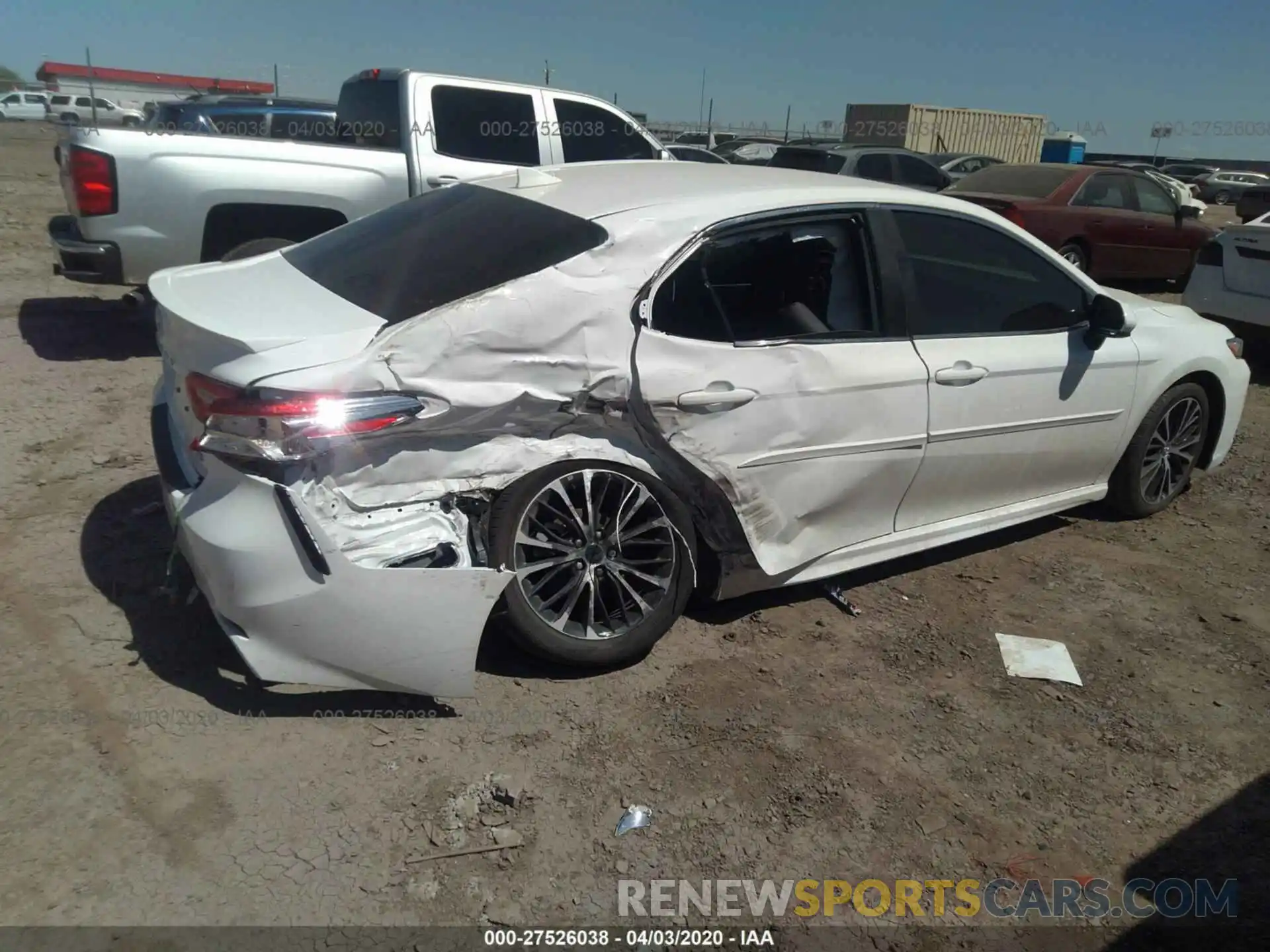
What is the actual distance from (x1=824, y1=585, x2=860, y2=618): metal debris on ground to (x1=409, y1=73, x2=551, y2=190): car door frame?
4.36 metres

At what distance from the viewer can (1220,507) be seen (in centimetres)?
519

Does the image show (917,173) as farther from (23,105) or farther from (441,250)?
(23,105)

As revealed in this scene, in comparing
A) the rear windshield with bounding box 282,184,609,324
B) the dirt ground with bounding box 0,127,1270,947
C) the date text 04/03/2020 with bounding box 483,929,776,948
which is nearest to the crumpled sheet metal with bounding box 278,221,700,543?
the rear windshield with bounding box 282,184,609,324

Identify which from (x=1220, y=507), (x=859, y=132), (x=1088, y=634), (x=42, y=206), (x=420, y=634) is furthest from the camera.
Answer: (x=859, y=132)

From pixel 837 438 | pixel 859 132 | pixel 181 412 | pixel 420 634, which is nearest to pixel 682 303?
pixel 837 438

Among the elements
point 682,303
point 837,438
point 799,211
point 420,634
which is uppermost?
point 799,211

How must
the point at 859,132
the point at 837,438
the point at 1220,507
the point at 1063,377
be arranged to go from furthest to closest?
the point at 859,132, the point at 1220,507, the point at 1063,377, the point at 837,438

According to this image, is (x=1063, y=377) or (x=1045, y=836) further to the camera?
(x=1063, y=377)

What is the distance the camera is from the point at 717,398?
3172mm

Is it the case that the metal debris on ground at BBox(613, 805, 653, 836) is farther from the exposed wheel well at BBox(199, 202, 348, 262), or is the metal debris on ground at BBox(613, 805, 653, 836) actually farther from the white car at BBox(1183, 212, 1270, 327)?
the white car at BBox(1183, 212, 1270, 327)

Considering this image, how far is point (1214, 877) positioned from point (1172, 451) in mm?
2781

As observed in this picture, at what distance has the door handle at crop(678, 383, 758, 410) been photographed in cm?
313

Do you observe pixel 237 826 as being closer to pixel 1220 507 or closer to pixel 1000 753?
pixel 1000 753

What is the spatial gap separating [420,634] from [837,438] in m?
1.65
